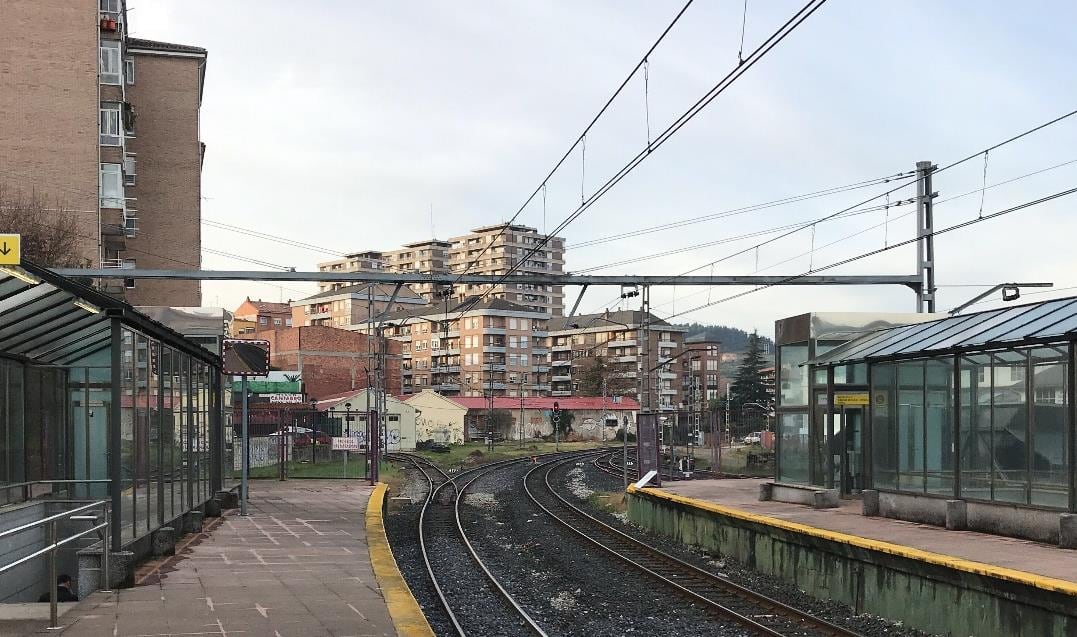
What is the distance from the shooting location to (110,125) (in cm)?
4616

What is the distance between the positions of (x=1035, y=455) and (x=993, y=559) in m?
3.04

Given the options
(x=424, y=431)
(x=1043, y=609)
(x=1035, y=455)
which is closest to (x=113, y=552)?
(x=1043, y=609)

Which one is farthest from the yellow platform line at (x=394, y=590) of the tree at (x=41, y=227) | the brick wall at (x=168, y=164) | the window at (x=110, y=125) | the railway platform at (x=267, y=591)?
the brick wall at (x=168, y=164)

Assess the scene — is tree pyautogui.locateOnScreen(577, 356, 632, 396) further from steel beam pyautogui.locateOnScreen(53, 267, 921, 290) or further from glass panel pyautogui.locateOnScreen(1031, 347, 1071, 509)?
glass panel pyautogui.locateOnScreen(1031, 347, 1071, 509)

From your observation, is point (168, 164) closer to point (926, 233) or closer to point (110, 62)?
point (110, 62)

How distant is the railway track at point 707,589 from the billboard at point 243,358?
7366 mm

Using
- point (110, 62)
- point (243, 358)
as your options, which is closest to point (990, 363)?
point (243, 358)

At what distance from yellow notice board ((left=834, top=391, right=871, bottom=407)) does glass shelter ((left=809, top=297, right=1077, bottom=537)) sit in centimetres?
34

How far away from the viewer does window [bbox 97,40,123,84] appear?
A: 4648 cm

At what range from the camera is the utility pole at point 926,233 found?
25.0 metres

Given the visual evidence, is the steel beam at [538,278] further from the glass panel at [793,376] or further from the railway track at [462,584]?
the railway track at [462,584]

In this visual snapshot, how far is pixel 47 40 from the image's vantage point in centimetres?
4512

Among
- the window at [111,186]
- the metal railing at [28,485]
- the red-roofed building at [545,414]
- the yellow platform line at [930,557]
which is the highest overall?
the window at [111,186]

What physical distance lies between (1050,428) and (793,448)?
9.11 metres
